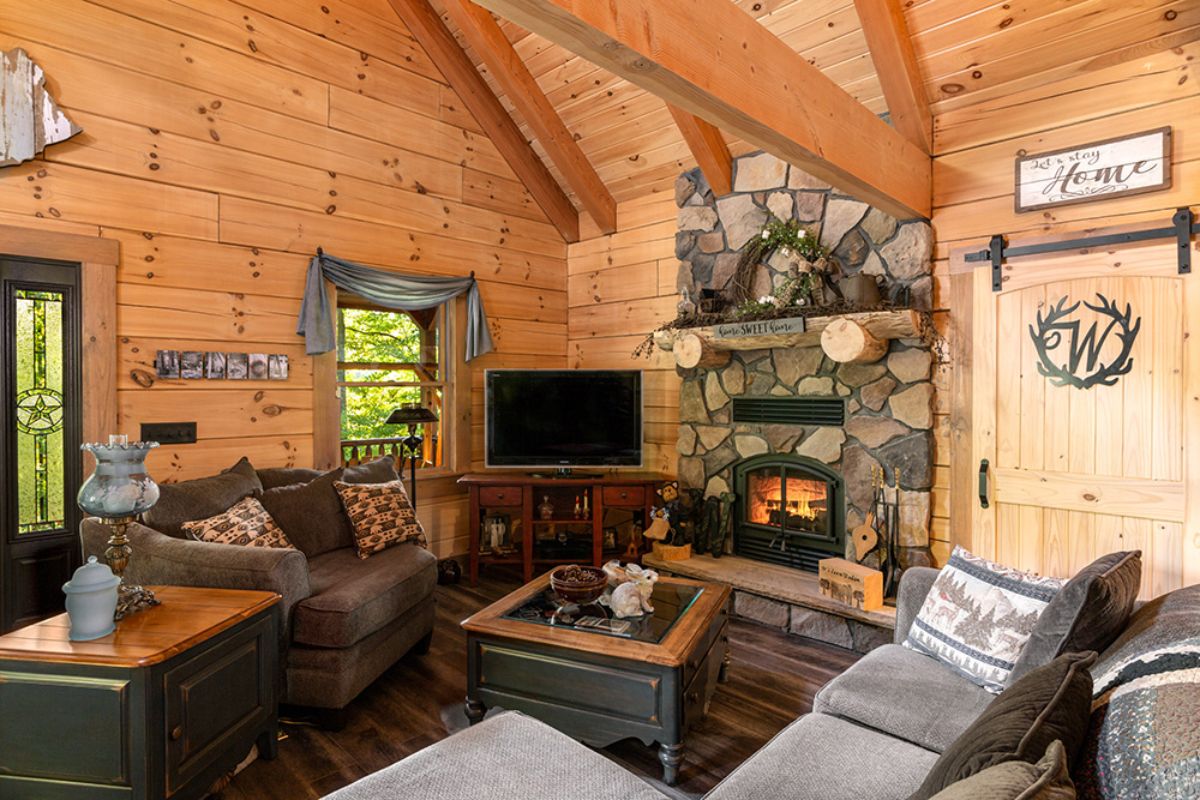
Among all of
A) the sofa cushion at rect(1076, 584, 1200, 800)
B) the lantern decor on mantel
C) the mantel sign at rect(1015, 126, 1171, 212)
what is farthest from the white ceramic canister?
the mantel sign at rect(1015, 126, 1171, 212)

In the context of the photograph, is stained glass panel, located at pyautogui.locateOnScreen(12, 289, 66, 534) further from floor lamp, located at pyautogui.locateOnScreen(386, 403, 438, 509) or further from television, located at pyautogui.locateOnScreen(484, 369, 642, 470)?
television, located at pyautogui.locateOnScreen(484, 369, 642, 470)

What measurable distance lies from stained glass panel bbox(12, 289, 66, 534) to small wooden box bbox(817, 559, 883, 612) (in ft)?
12.7

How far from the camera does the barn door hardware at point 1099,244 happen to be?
2850 millimetres

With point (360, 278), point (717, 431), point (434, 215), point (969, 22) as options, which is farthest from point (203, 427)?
point (969, 22)

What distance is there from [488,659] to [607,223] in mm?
3600

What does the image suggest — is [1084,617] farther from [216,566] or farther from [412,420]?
[412,420]

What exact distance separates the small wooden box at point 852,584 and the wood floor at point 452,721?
0.28 m

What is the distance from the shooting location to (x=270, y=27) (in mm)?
3924

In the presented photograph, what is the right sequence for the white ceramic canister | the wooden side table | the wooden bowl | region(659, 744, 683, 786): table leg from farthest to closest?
the wooden bowl
region(659, 744, 683, 786): table leg
the white ceramic canister
the wooden side table

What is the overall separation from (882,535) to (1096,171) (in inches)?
80.0

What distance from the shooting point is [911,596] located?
2.35 metres

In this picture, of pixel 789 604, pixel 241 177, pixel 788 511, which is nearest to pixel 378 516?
pixel 241 177

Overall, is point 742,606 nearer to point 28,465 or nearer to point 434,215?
point 434,215

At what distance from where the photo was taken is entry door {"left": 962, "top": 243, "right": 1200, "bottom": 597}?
2891mm
